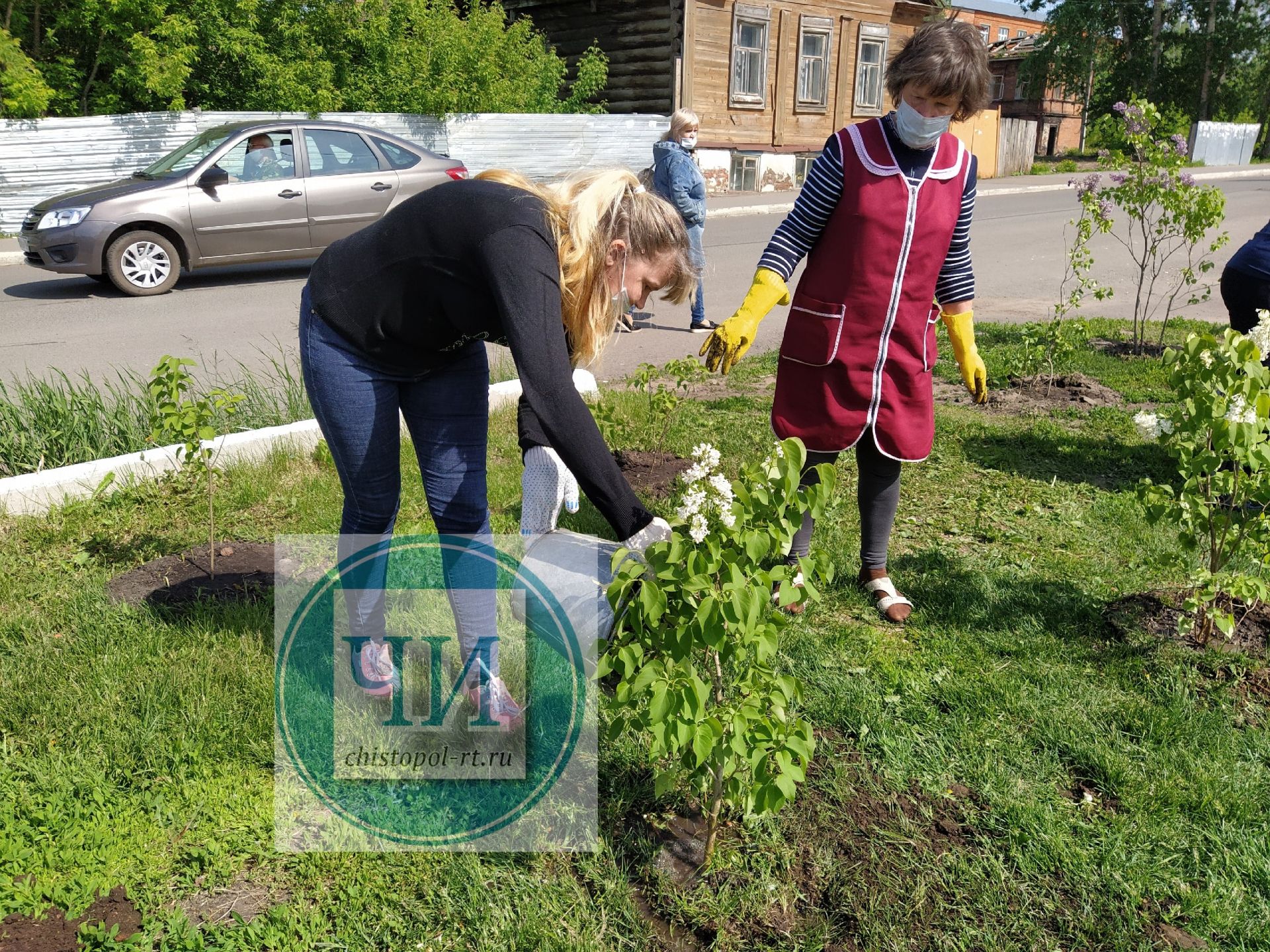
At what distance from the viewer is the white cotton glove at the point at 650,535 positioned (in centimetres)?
200

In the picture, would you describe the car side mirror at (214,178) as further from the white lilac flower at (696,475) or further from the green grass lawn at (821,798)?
the white lilac flower at (696,475)

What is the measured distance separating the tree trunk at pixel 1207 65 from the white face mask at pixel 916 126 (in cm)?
4272

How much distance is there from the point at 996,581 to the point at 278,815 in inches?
108

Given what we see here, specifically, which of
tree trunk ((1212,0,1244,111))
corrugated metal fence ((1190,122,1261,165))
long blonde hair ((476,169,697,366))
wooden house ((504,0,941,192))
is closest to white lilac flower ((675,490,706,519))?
long blonde hair ((476,169,697,366))

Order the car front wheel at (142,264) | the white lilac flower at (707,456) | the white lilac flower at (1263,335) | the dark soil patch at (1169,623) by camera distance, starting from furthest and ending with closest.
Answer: the car front wheel at (142,264), the dark soil patch at (1169,623), the white lilac flower at (1263,335), the white lilac flower at (707,456)

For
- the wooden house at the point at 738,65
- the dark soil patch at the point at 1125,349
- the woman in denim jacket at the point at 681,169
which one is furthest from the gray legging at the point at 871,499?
the wooden house at the point at 738,65

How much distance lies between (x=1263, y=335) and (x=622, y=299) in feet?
7.08

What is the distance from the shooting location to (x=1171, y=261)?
38.6 feet

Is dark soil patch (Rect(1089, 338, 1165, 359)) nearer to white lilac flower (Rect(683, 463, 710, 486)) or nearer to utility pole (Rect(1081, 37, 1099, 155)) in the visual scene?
white lilac flower (Rect(683, 463, 710, 486))

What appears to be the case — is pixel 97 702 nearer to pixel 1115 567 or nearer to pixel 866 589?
pixel 866 589

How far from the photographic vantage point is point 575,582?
223cm

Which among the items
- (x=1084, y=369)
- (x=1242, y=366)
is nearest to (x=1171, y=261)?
(x=1084, y=369)

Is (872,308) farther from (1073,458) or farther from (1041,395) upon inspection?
(1041,395)

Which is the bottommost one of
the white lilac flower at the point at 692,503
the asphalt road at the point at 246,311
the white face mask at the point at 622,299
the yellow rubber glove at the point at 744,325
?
the asphalt road at the point at 246,311
